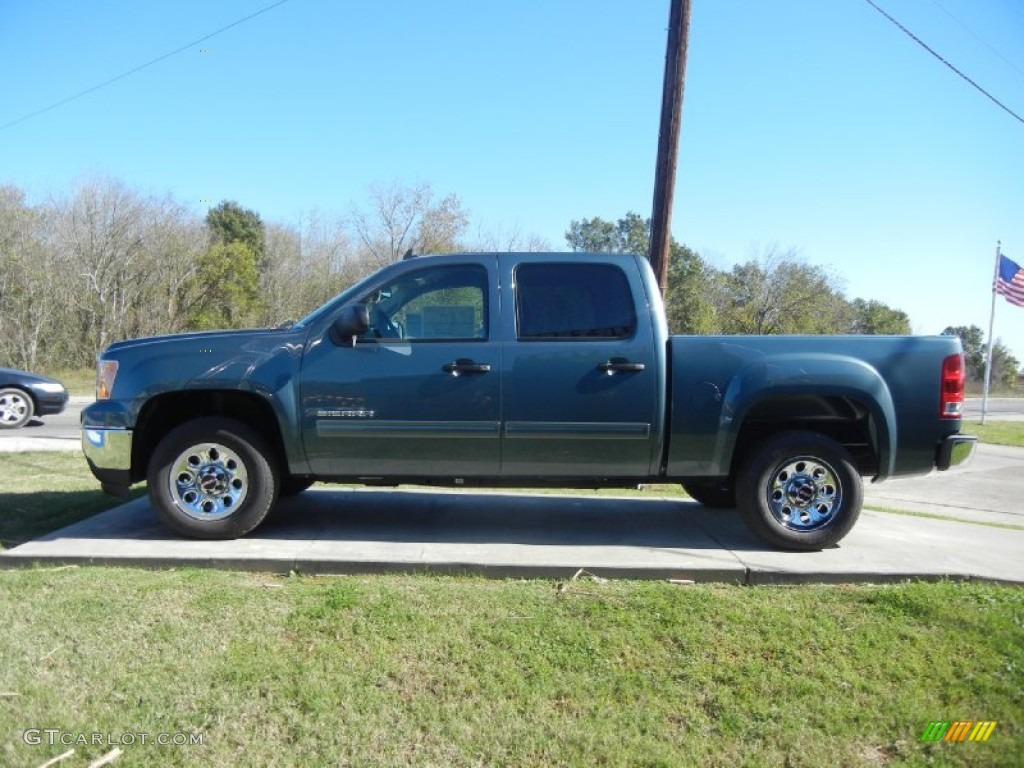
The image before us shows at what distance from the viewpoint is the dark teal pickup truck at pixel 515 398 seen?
15.5ft

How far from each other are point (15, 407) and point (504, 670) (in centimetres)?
1273

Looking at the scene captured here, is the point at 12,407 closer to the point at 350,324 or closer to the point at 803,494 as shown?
the point at 350,324

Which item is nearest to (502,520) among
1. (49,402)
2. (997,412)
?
(49,402)

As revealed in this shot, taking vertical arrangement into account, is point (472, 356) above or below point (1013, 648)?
above

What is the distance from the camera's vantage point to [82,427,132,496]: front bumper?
479 centimetres

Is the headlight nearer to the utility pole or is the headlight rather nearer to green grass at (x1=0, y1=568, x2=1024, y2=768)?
green grass at (x1=0, y1=568, x2=1024, y2=768)

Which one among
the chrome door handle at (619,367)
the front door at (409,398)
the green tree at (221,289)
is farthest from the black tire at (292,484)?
the green tree at (221,289)

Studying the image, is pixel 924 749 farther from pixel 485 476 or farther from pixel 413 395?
pixel 413 395

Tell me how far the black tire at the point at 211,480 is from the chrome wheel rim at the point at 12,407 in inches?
389

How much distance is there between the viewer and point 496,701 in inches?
118

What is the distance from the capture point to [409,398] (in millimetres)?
4730

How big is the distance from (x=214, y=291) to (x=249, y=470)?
32938 mm

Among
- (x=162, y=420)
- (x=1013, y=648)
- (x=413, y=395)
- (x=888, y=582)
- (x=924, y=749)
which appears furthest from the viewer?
(x=162, y=420)

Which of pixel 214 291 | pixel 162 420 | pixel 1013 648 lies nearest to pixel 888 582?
pixel 1013 648
